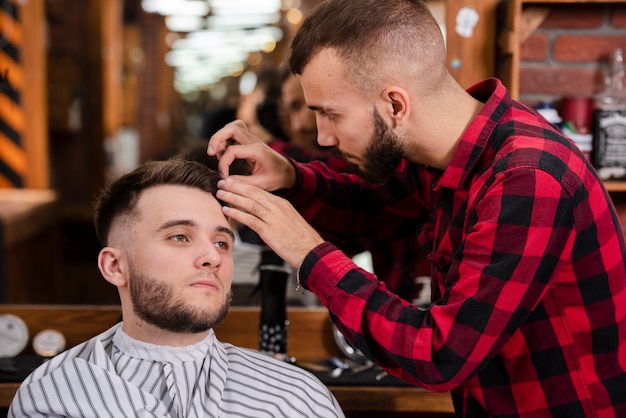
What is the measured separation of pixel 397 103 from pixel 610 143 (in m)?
1.01

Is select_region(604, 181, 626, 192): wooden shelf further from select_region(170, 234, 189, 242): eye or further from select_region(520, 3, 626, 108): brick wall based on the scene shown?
select_region(170, 234, 189, 242): eye

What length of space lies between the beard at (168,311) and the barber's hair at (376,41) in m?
0.57

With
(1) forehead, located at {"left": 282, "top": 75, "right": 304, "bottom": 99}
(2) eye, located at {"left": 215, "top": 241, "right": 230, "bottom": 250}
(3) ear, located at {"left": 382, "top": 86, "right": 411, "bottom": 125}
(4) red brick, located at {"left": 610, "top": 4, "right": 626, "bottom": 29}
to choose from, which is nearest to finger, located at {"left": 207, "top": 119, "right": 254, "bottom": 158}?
(2) eye, located at {"left": 215, "top": 241, "right": 230, "bottom": 250}

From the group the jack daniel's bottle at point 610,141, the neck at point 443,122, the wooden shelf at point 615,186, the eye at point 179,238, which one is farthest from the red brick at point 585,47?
the eye at point 179,238

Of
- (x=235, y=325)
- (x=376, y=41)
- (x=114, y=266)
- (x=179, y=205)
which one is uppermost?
(x=376, y=41)

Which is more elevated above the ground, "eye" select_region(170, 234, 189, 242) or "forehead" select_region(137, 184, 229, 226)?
"forehead" select_region(137, 184, 229, 226)

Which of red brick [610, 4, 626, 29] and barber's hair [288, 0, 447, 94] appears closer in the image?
barber's hair [288, 0, 447, 94]

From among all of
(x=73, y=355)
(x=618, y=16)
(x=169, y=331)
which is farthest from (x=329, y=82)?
(x=618, y=16)

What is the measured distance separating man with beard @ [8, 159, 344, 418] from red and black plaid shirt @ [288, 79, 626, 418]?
0.30 meters

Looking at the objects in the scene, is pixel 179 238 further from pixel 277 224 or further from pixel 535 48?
pixel 535 48

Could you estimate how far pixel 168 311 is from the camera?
1.66 m

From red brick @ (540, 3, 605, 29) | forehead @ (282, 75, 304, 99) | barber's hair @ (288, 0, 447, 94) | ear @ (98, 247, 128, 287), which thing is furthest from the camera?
forehead @ (282, 75, 304, 99)

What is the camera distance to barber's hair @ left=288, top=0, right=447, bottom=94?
60.0 inches

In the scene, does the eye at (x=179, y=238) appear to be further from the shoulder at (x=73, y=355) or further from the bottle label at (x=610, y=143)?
the bottle label at (x=610, y=143)
